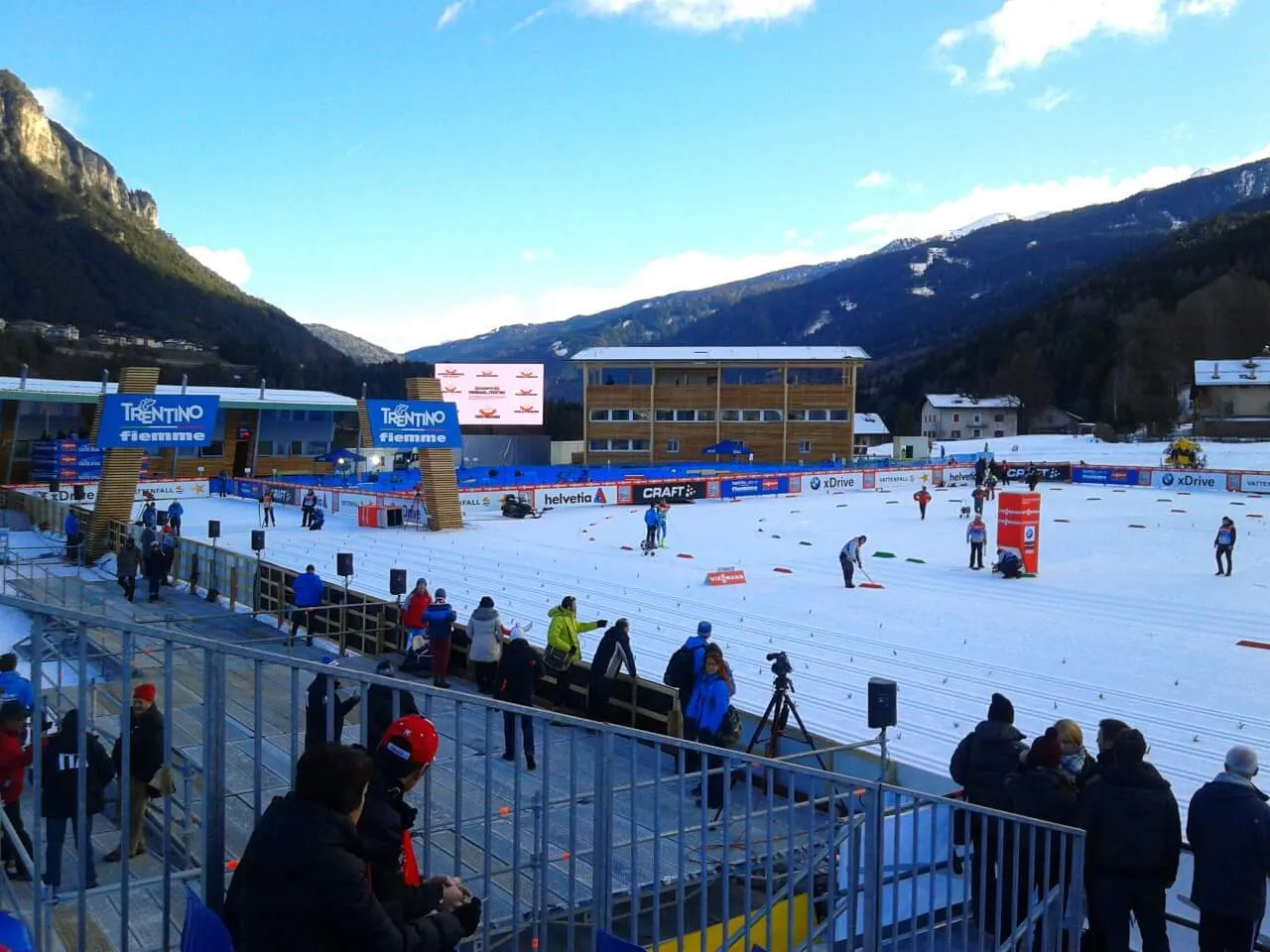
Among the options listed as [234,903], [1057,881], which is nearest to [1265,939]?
[1057,881]

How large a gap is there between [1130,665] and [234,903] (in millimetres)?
12339

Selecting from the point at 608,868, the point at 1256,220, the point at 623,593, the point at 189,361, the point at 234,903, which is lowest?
the point at 623,593

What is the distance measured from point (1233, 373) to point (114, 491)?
79.0 meters

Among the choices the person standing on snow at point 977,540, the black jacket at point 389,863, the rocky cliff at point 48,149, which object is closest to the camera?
the black jacket at point 389,863

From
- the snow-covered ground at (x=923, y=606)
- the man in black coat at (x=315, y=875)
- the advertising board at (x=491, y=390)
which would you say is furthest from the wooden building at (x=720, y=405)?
the man in black coat at (x=315, y=875)

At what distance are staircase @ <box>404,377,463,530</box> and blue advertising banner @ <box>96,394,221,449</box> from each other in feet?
20.7

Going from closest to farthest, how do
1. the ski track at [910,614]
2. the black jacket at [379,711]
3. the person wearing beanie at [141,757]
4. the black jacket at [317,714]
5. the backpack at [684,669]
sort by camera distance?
the black jacket at [317,714], the black jacket at [379,711], the person wearing beanie at [141,757], the backpack at [684,669], the ski track at [910,614]

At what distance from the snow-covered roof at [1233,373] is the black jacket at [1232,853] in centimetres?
8163

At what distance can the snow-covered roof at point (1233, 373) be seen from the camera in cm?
7262

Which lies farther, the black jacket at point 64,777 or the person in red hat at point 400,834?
the black jacket at point 64,777

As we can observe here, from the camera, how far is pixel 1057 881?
5.00 meters

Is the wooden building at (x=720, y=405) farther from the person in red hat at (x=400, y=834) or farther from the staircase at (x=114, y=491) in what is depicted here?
the person in red hat at (x=400, y=834)

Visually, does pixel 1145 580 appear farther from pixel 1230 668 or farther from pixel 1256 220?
pixel 1256 220

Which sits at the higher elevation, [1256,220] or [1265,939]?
[1256,220]
